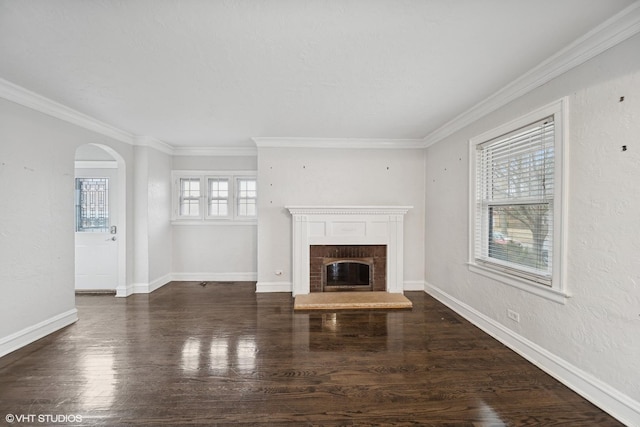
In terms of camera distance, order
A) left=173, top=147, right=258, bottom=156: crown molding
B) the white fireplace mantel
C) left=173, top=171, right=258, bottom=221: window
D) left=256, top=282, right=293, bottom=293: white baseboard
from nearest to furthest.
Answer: the white fireplace mantel
left=256, top=282, right=293, bottom=293: white baseboard
left=173, top=147, right=258, bottom=156: crown molding
left=173, top=171, right=258, bottom=221: window

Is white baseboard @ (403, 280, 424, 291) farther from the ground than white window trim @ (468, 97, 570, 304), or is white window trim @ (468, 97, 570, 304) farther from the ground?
white window trim @ (468, 97, 570, 304)

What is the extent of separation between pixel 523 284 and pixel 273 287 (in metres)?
3.31

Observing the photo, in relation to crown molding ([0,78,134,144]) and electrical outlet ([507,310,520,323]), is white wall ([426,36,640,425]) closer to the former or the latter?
electrical outlet ([507,310,520,323])

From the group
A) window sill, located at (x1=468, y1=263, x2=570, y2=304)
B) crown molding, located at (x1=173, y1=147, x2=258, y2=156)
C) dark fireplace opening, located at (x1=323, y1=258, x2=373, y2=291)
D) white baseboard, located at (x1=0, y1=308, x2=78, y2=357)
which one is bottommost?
white baseboard, located at (x1=0, y1=308, x2=78, y2=357)

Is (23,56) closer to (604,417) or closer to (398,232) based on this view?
(398,232)

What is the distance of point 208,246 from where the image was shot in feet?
16.0

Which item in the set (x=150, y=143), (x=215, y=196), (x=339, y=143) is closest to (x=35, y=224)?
(x=150, y=143)

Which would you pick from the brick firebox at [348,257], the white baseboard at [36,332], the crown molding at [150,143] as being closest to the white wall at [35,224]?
the white baseboard at [36,332]

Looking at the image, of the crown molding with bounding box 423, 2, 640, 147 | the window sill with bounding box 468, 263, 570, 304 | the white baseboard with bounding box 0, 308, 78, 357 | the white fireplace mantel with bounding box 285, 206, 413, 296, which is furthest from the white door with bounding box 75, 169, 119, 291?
the crown molding with bounding box 423, 2, 640, 147

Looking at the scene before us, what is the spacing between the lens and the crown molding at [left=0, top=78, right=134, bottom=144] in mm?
2428

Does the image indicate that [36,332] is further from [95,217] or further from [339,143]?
[339,143]

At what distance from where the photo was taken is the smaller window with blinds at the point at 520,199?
→ 2109mm

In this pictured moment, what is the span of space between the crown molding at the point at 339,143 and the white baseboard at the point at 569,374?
263 centimetres

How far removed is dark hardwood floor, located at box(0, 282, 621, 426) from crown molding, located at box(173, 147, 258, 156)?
2879 mm
